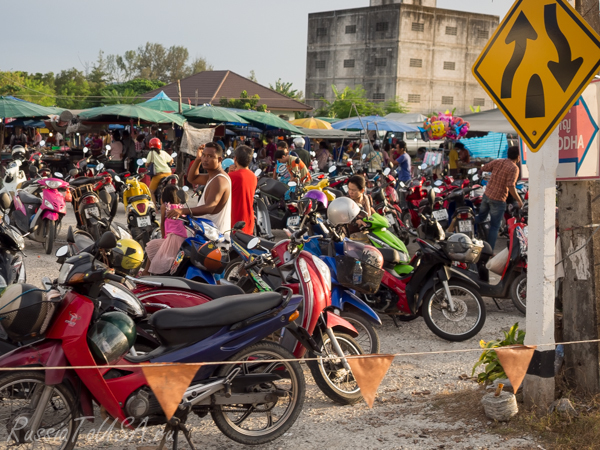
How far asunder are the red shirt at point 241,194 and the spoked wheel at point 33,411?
378 cm

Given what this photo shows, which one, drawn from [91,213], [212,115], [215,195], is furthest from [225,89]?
[215,195]

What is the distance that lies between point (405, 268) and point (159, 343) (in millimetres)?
3080

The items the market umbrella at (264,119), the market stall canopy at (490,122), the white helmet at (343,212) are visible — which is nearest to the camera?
the white helmet at (343,212)

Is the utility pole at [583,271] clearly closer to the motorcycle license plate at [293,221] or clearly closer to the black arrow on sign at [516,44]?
the black arrow on sign at [516,44]

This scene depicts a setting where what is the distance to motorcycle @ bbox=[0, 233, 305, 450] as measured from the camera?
3.39 metres

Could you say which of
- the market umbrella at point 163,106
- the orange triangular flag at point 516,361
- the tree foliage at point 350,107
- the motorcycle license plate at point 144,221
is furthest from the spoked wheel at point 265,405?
the tree foliage at point 350,107

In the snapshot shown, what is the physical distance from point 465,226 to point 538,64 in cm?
669

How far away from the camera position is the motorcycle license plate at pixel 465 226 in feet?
33.9

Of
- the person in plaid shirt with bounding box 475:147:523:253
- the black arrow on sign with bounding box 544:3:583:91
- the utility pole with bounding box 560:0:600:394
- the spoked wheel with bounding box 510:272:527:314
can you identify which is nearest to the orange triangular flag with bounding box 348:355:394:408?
the utility pole with bounding box 560:0:600:394

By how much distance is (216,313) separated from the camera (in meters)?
3.68

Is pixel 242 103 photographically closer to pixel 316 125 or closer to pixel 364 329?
pixel 316 125

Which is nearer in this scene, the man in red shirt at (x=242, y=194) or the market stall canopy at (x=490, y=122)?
the man in red shirt at (x=242, y=194)

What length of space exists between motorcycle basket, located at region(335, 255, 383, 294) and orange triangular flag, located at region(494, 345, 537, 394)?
135cm

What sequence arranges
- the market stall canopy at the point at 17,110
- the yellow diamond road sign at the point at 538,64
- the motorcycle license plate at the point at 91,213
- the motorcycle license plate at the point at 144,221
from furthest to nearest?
1. the market stall canopy at the point at 17,110
2. the motorcycle license plate at the point at 91,213
3. the motorcycle license plate at the point at 144,221
4. the yellow diamond road sign at the point at 538,64
